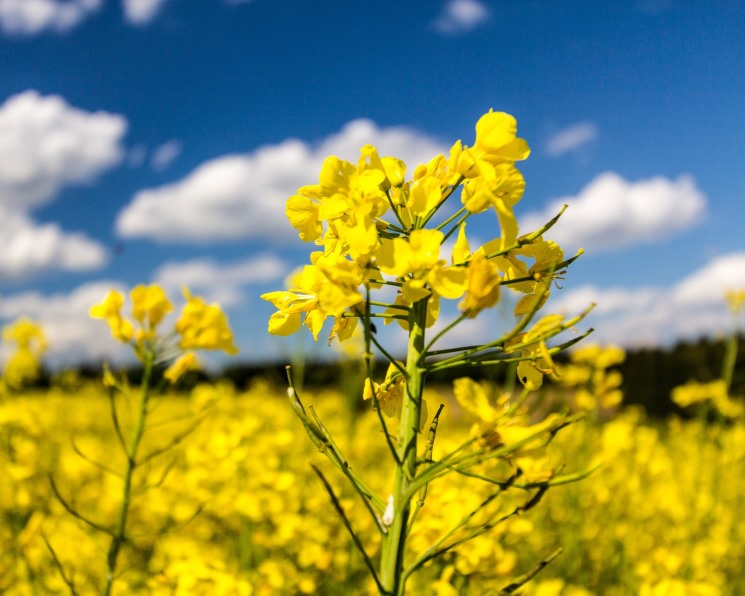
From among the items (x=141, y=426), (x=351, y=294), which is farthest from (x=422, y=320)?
(x=141, y=426)

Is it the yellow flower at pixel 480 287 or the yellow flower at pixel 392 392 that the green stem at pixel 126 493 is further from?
the yellow flower at pixel 480 287

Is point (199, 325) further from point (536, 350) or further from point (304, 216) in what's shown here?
point (536, 350)

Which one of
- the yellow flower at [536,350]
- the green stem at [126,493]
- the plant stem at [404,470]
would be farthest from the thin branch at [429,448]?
the green stem at [126,493]

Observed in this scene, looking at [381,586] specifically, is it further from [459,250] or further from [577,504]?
[577,504]

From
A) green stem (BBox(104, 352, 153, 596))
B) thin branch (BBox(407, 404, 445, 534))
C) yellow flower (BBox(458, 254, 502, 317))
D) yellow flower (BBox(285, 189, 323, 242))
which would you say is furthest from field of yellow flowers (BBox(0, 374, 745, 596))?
yellow flower (BBox(285, 189, 323, 242))

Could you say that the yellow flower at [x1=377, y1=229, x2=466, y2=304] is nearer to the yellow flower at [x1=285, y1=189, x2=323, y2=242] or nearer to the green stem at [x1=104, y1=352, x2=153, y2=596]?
the yellow flower at [x1=285, y1=189, x2=323, y2=242]

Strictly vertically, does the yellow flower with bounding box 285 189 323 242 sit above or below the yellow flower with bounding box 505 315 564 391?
above

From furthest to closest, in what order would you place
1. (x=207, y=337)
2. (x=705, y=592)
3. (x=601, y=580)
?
(x=601, y=580), (x=705, y=592), (x=207, y=337)
